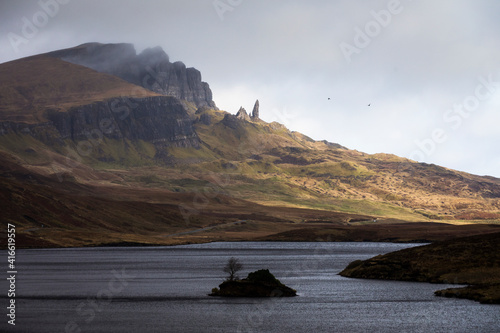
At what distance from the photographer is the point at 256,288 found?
81.2m

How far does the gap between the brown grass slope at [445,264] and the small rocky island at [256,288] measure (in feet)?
72.6

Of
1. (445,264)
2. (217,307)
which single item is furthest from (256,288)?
(445,264)

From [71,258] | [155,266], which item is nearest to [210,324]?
[155,266]

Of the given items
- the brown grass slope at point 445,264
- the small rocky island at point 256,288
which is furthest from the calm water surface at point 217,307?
the brown grass slope at point 445,264

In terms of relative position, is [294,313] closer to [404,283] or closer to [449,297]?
[449,297]

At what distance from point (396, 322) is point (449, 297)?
17.9m

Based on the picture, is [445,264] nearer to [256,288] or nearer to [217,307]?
[256,288]

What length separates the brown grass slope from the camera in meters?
90.1

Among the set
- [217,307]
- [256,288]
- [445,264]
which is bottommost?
[217,307]

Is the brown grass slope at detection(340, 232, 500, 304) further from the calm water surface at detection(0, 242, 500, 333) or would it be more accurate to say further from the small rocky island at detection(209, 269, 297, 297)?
the small rocky island at detection(209, 269, 297, 297)

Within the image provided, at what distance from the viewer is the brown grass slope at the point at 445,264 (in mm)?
90125

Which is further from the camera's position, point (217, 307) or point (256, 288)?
point (256, 288)

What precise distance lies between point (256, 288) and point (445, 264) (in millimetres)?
37556

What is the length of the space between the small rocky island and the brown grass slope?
22.1 metres
